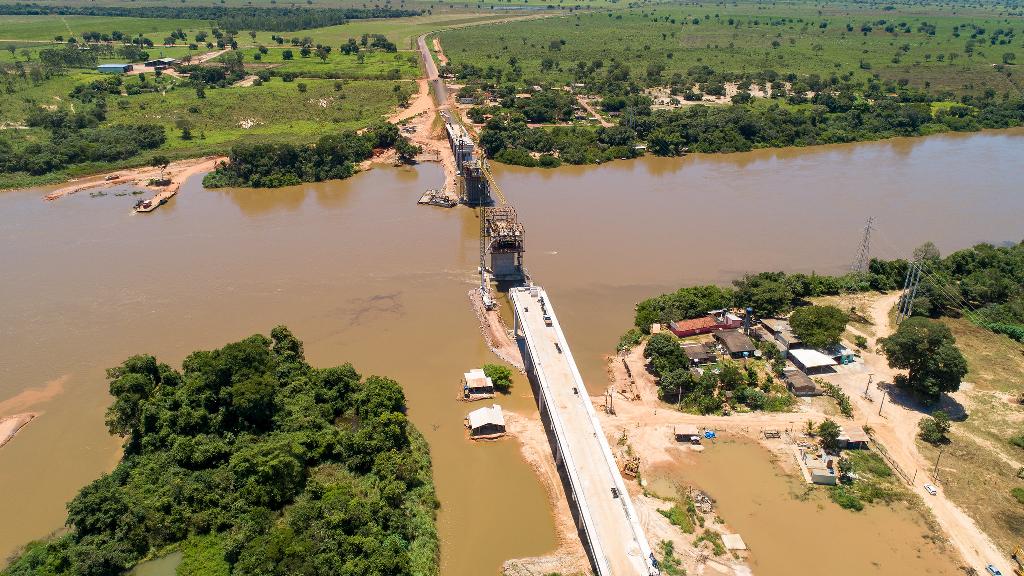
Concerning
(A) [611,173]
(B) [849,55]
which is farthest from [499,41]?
(A) [611,173]

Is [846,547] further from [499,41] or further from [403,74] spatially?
[499,41]

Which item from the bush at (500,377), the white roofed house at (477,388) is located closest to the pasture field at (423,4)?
the bush at (500,377)

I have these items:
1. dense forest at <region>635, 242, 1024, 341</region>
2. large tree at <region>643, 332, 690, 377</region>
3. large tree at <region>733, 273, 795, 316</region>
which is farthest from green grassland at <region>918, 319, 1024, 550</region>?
large tree at <region>643, 332, 690, 377</region>

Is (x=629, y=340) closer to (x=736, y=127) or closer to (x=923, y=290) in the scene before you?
(x=923, y=290)

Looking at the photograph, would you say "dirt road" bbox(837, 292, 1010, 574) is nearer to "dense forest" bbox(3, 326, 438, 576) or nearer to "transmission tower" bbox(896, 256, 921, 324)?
"transmission tower" bbox(896, 256, 921, 324)

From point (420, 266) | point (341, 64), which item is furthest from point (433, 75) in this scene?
point (420, 266)
